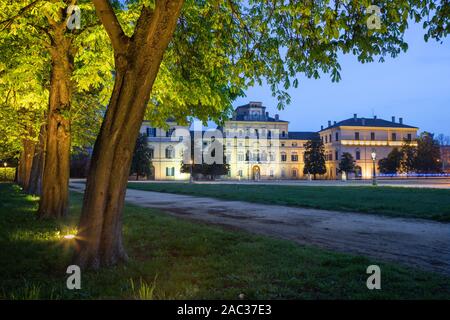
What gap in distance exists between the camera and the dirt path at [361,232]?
7900 millimetres

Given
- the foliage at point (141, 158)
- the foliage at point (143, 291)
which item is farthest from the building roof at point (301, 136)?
the foliage at point (143, 291)

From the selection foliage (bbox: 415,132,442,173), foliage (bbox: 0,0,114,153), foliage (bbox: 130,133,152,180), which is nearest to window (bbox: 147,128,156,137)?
foliage (bbox: 130,133,152,180)

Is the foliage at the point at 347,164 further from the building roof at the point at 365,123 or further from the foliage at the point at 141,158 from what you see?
the foliage at the point at 141,158

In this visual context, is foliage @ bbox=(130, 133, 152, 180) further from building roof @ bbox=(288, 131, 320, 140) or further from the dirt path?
the dirt path

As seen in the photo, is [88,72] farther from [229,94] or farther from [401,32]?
[401,32]

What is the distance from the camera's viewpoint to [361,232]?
10.9 meters

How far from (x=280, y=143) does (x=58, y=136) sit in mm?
87737

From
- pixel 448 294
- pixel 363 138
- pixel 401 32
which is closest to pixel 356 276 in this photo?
pixel 448 294

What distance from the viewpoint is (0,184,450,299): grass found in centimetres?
497

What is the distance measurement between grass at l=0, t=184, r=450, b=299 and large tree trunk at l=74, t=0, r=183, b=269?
56 centimetres

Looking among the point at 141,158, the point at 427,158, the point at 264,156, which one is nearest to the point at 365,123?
the point at 427,158

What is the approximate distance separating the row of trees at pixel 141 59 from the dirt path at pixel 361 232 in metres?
3.70

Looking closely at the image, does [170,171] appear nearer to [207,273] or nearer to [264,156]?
[264,156]
